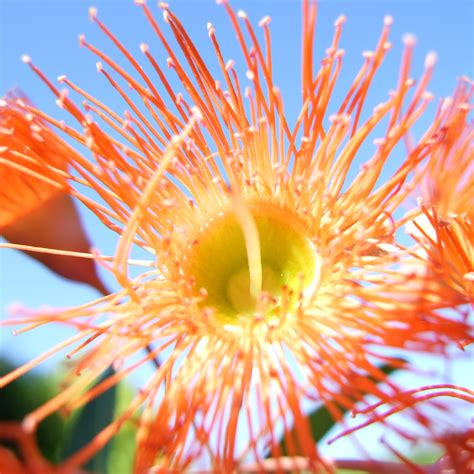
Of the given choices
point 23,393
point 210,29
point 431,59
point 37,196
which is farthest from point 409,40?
point 23,393

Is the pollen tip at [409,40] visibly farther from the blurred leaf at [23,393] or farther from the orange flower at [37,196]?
the blurred leaf at [23,393]

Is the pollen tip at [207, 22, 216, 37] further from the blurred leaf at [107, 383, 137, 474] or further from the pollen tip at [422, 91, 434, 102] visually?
the blurred leaf at [107, 383, 137, 474]

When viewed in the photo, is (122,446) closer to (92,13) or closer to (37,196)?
(37,196)

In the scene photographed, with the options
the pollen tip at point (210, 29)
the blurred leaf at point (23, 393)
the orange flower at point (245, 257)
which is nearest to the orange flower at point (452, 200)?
the orange flower at point (245, 257)

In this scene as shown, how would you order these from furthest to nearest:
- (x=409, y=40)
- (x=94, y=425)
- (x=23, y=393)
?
1. (x=23, y=393)
2. (x=94, y=425)
3. (x=409, y=40)

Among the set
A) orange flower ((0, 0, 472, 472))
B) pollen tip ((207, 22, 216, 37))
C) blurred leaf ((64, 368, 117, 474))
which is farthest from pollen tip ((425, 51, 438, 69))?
blurred leaf ((64, 368, 117, 474))
